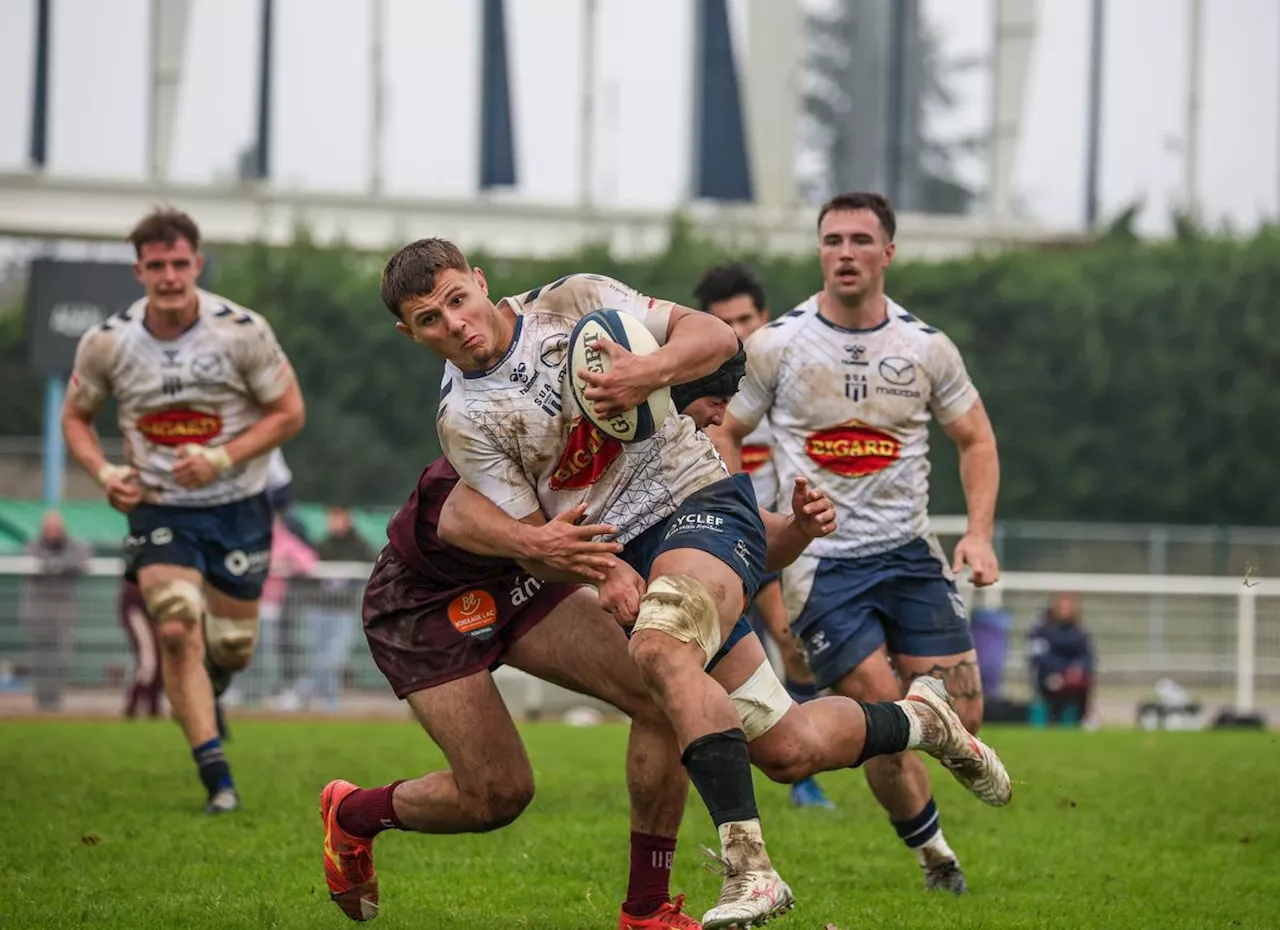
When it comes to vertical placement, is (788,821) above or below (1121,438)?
below

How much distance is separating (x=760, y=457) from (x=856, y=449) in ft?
8.00

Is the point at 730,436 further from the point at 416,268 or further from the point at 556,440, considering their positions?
the point at 416,268

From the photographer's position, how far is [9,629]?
19.5 m

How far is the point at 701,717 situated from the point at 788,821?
13.2 feet

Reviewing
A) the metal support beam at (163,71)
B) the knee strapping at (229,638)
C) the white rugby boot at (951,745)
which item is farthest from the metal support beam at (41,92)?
the white rugby boot at (951,745)

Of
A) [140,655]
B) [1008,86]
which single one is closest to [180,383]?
[140,655]

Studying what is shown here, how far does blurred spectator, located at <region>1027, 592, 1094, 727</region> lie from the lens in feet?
67.1

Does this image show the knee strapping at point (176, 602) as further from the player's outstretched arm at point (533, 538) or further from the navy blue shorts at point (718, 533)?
the navy blue shorts at point (718, 533)

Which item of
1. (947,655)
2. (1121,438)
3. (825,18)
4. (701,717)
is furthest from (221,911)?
(825,18)

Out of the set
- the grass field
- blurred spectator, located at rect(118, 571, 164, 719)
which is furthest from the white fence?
the grass field

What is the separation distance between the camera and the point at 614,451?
5.95 metres

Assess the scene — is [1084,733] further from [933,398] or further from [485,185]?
[485,185]

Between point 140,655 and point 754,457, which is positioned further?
point 140,655

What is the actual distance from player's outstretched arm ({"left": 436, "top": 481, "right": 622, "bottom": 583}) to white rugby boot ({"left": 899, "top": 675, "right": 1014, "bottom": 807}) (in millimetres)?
1180
